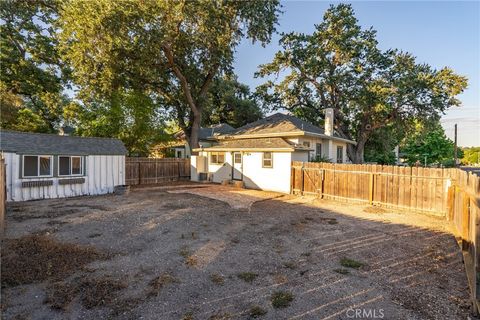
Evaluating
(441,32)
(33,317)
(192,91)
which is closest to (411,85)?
(441,32)

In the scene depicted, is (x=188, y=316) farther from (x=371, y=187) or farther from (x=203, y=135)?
(x=203, y=135)

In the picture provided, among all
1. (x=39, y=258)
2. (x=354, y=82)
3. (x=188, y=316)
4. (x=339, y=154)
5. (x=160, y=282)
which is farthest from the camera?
(x=354, y=82)

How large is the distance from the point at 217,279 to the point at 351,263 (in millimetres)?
2709

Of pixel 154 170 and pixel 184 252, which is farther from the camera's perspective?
pixel 154 170

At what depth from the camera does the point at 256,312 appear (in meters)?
3.33

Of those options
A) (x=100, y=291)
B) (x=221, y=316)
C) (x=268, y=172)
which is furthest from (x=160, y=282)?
(x=268, y=172)

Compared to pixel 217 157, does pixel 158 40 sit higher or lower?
higher

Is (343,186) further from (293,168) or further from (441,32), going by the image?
(441,32)

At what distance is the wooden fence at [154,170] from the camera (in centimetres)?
1720

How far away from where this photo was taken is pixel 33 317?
3.16m

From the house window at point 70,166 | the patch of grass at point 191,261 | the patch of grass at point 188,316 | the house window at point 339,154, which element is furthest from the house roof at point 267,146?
the patch of grass at point 188,316

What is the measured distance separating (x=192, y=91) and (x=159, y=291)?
21.4 metres

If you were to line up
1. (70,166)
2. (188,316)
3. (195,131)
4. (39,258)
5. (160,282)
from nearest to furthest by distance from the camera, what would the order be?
(188,316), (160,282), (39,258), (70,166), (195,131)

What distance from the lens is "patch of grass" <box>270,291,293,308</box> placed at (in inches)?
138
